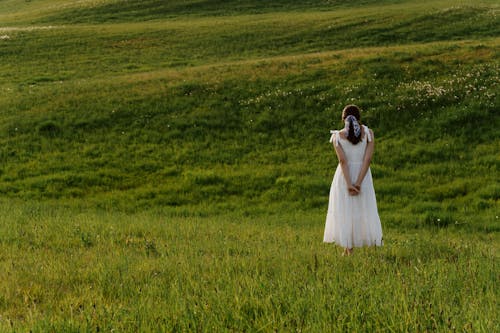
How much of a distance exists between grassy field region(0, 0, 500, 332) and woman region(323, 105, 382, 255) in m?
0.72

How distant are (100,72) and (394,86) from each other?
23278 mm

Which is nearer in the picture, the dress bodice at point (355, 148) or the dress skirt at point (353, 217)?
the dress skirt at point (353, 217)

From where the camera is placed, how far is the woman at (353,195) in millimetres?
9031

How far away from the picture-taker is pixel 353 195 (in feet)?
30.3

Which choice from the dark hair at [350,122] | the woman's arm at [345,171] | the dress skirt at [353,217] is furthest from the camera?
the dark hair at [350,122]

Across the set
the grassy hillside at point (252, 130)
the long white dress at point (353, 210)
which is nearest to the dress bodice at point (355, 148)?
the long white dress at point (353, 210)

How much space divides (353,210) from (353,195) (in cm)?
28

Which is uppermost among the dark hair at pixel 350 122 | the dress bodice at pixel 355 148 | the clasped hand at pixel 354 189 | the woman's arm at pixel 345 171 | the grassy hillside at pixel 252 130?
the dark hair at pixel 350 122

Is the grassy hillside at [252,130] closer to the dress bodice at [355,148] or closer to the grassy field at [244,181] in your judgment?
the grassy field at [244,181]

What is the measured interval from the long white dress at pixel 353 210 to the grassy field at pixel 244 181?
70 cm

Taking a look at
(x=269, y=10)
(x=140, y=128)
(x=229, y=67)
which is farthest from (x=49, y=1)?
(x=140, y=128)

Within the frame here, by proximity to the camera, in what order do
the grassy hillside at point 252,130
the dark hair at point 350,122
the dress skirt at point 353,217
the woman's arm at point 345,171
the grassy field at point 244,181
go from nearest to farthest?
the grassy field at point 244,181 → the dress skirt at point 353,217 → the woman's arm at point 345,171 → the dark hair at point 350,122 → the grassy hillside at point 252,130

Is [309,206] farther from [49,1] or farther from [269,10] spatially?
[49,1]

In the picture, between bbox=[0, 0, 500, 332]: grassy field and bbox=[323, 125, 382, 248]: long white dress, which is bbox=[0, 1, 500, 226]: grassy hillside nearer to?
bbox=[0, 0, 500, 332]: grassy field
